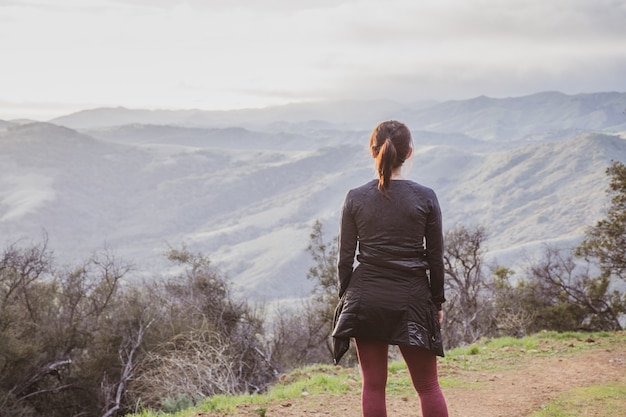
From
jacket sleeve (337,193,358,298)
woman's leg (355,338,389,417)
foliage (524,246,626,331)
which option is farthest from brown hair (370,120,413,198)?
foliage (524,246,626,331)

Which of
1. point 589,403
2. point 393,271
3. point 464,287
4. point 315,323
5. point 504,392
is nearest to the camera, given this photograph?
point 393,271

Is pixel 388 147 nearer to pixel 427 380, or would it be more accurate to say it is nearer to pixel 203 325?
pixel 427 380

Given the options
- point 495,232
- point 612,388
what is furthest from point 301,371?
point 495,232

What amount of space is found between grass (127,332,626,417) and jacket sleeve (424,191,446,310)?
9.77 ft

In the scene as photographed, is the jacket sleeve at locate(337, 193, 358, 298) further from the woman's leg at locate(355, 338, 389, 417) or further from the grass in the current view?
the grass

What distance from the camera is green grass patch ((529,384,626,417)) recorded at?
563 centimetres

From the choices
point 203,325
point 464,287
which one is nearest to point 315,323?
point 464,287

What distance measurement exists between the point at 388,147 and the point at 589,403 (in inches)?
165

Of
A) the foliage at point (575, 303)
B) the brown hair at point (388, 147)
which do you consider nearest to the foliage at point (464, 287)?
the foliage at point (575, 303)

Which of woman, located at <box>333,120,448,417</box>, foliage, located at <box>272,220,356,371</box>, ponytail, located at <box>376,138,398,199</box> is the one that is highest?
ponytail, located at <box>376,138,398,199</box>

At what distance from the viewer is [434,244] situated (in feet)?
11.0

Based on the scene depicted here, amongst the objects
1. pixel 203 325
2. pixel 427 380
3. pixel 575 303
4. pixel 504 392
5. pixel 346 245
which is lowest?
pixel 575 303

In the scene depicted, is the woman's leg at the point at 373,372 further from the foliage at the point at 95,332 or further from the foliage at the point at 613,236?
the foliage at the point at 613,236

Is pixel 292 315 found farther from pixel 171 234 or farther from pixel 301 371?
pixel 171 234
